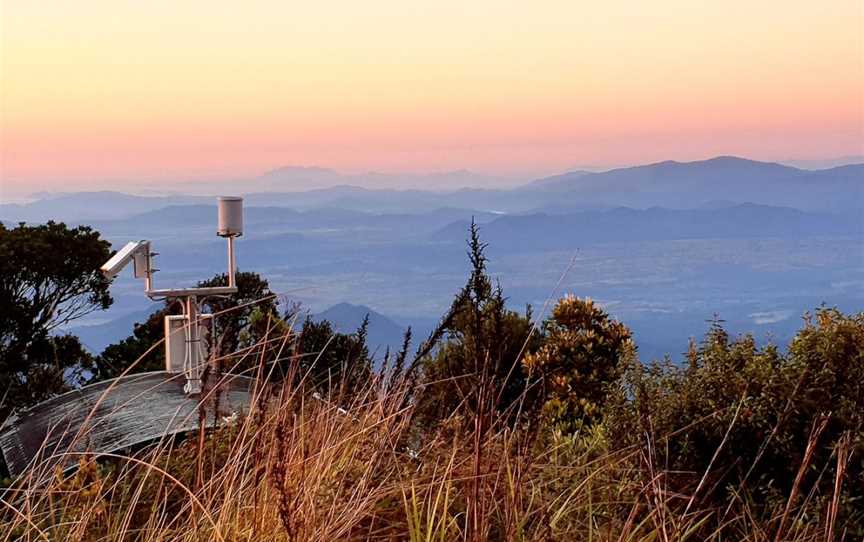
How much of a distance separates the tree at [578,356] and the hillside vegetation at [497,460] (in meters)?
1.82

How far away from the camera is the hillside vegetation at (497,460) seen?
2.66 m

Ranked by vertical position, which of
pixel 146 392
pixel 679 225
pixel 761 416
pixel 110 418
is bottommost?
pixel 679 225

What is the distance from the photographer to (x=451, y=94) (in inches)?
413

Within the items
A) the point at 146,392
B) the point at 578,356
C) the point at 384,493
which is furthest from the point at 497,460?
the point at 578,356

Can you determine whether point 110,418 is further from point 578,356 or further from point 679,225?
point 679,225

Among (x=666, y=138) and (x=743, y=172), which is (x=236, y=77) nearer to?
(x=666, y=138)

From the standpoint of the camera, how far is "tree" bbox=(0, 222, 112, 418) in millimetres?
15625

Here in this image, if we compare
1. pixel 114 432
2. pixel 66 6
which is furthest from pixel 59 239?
pixel 114 432

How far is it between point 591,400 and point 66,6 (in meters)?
6.75

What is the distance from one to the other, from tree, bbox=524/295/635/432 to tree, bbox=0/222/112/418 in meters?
10.2

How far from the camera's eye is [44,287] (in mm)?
16469

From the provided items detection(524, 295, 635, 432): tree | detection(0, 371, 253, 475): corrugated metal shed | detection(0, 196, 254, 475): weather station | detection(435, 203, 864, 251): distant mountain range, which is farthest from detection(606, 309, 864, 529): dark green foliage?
detection(435, 203, 864, 251): distant mountain range

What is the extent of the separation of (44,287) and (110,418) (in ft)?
38.8

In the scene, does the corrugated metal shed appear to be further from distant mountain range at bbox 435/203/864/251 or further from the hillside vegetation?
distant mountain range at bbox 435/203/864/251
